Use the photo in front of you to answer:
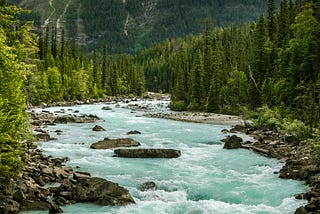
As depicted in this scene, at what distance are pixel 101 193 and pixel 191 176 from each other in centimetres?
760

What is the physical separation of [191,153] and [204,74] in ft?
170

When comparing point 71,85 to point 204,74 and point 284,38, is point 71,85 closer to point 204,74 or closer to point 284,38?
point 204,74

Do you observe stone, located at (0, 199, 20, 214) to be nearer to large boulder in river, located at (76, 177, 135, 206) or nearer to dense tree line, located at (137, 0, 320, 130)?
large boulder in river, located at (76, 177, 135, 206)

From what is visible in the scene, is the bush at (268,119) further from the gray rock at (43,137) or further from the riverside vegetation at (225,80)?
the gray rock at (43,137)

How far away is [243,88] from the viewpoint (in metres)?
69.1

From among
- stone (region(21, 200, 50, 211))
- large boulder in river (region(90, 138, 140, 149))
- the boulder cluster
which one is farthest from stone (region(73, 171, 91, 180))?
large boulder in river (region(90, 138, 140, 149))

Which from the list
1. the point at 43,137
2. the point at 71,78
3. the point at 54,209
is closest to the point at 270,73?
the point at 43,137

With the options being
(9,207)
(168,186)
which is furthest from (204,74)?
(9,207)

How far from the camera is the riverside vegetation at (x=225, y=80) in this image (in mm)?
21188

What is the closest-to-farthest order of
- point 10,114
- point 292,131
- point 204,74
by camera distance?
point 10,114, point 292,131, point 204,74

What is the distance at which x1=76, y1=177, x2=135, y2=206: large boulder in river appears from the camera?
21.0 meters

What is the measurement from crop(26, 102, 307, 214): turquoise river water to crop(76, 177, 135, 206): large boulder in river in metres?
0.52

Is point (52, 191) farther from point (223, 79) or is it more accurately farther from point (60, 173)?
point (223, 79)

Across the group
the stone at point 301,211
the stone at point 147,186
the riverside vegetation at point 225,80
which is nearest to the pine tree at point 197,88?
the riverside vegetation at point 225,80
